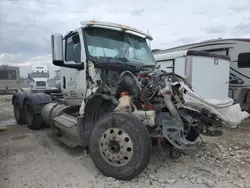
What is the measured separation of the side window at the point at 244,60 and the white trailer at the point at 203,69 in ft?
2.24

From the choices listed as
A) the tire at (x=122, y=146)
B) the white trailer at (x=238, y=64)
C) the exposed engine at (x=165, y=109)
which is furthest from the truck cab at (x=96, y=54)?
the white trailer at (x=238, y=64)

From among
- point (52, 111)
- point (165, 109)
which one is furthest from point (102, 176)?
point (52, 111)

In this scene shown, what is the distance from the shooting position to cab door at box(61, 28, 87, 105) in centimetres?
415

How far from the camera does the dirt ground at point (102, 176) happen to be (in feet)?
9.76

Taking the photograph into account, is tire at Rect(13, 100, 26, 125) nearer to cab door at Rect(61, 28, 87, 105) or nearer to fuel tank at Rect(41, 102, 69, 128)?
fuel tank at Rect(41, 102, 69, 128)

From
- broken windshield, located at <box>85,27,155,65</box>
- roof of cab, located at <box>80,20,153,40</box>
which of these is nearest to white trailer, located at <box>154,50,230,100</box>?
broken windshield, located at <box>85,27,155,65</box>

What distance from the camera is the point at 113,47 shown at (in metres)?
4.22

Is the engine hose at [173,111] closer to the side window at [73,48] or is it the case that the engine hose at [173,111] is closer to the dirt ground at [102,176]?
the dirt ground at [102,176]

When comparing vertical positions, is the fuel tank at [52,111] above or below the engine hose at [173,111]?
below

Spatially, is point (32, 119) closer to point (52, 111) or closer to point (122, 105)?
point (52, 111)

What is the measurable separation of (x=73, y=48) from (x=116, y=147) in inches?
100.0

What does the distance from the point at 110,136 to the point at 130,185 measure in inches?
28.2

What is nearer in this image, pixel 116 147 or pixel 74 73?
pixel 116 147

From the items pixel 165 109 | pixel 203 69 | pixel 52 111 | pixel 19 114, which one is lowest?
pixel 19 114
